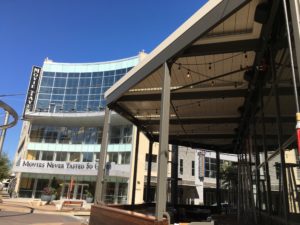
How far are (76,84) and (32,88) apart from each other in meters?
5.68

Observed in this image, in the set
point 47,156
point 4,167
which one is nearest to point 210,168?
point 47,156

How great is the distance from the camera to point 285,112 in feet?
18.9

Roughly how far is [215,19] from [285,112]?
220 centimetres

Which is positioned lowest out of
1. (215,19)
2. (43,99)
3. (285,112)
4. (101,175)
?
(101,175)

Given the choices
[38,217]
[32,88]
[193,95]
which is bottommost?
[38,217]

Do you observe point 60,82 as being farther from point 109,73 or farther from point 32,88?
point 109,73

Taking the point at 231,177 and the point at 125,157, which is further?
the point at 125,157

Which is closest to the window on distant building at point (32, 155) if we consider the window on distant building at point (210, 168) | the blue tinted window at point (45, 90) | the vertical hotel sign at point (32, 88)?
the vertical hotel sign at point (32, 88)

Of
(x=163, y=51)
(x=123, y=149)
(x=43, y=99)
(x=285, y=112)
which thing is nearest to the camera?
(x=285, y=112)

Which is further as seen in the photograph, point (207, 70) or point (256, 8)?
point (207, 70)

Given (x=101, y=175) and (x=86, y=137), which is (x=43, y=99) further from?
(x=101, y=175)

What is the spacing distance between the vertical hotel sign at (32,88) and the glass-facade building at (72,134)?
0.41 m

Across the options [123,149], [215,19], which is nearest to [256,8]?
[215,19]

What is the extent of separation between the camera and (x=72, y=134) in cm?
4166
